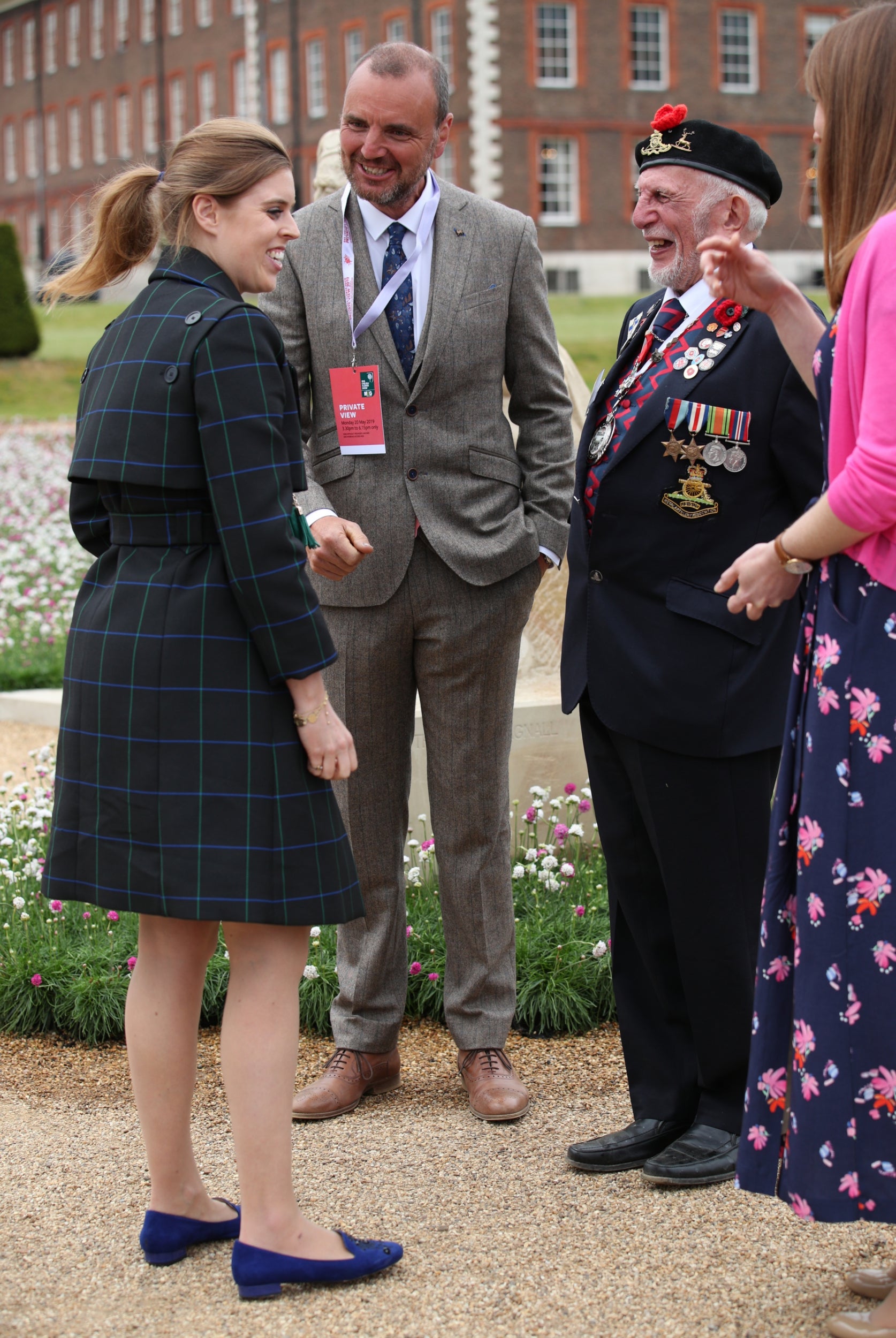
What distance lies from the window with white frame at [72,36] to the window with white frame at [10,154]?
4.46 m

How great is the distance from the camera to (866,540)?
2494mm

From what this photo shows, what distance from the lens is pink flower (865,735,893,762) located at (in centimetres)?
243

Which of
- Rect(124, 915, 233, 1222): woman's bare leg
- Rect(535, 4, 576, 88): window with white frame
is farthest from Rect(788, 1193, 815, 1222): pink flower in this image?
Rect(535, 4, 576, 88): window with white frame

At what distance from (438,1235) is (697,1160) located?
0.60m

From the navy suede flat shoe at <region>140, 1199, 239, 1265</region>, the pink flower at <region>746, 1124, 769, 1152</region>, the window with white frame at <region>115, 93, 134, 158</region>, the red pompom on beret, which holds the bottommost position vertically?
the navy suede flat shoe at <region>140, 1199, 239, 1265</region>

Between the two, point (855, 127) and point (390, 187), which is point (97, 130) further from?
point (855, 127)

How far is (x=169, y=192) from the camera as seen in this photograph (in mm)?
2742

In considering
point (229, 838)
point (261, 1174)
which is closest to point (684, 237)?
point (229, 838)

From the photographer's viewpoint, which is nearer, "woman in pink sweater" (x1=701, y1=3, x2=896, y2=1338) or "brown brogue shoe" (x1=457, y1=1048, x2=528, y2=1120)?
"woman in pink sweater" (x1=701, y1=3, x2=896, y2=1338)

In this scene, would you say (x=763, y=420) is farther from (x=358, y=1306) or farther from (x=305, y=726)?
(x=358, y=1306)

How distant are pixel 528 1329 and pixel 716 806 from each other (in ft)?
3.64

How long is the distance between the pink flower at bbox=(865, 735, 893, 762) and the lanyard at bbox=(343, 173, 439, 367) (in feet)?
5.67

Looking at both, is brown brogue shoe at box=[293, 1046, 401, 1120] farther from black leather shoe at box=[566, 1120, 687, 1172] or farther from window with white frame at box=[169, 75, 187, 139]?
window with white frame at box=[169, 75, 187, 139]

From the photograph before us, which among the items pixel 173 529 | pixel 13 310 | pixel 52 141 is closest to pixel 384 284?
pixel 173 529
